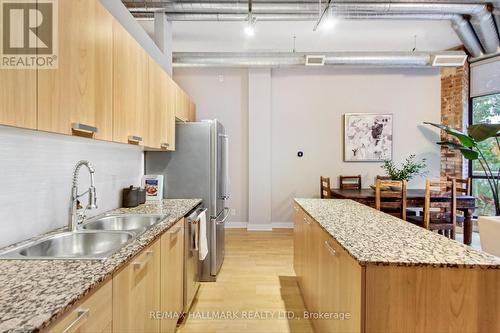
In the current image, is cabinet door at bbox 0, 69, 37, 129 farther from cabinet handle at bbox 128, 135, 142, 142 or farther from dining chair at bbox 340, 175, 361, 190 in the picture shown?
dining chair at bbox 340, 175, 361, 190

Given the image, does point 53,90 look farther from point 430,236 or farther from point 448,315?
point 430,236

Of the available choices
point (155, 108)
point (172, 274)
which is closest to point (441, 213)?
point (172, 274)

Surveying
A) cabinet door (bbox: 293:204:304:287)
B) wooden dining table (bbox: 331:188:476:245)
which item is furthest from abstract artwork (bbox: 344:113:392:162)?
cabinet door (bbox: 293:204:304:287)

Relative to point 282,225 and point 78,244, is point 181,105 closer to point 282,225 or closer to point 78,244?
point 78,244

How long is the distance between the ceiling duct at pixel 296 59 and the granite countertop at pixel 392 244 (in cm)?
309

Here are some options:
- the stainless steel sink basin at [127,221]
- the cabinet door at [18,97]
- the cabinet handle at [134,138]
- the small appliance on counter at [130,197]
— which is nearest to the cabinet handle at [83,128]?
the cabinet door at [18,97]

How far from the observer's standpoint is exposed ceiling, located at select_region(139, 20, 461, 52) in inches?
151

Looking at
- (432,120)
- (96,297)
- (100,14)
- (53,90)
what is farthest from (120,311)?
(432,120)

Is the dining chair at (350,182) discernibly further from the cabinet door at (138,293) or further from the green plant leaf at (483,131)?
the cabinet door at (138,293)

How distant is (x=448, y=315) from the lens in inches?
42.5

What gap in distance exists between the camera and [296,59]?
4.31 metres

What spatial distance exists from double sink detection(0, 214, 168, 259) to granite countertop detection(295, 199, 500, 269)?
3.73 feet

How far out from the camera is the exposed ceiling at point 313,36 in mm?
3838

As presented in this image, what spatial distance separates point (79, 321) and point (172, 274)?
1064 mm
